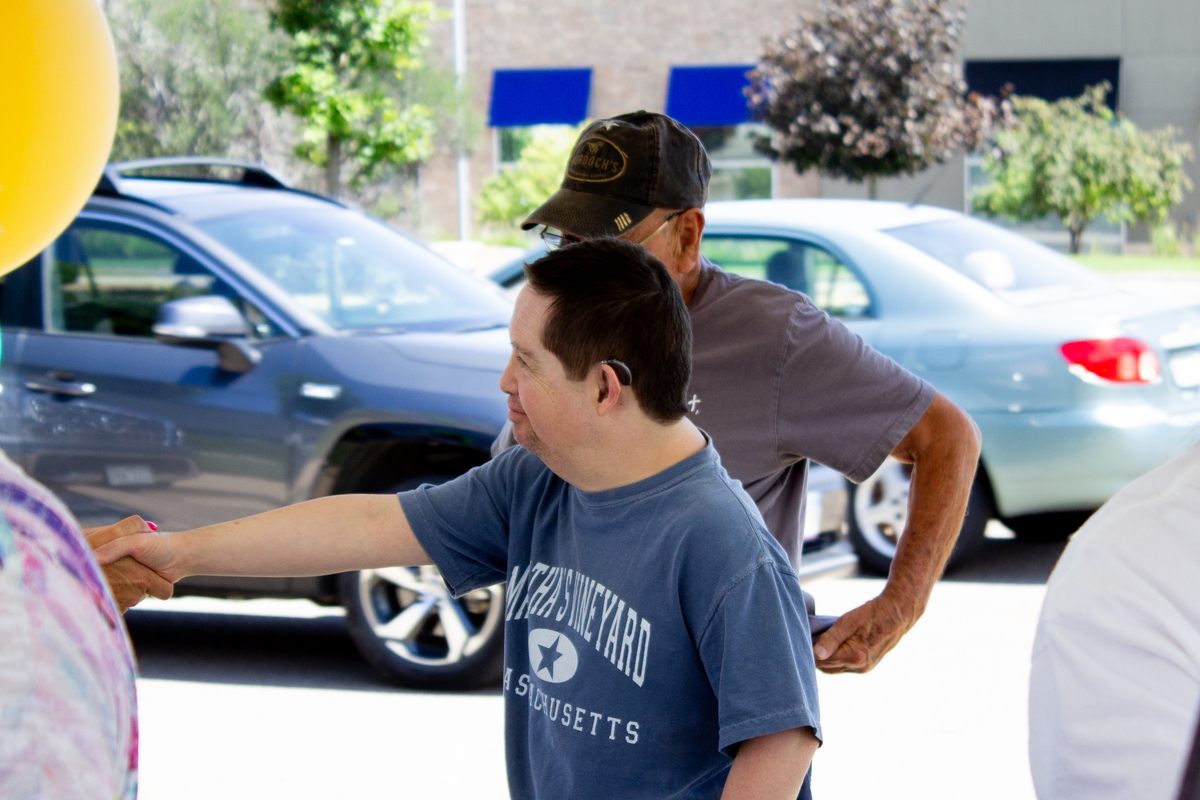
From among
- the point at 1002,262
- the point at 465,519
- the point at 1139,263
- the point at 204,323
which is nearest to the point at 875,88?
the point at 1139,263

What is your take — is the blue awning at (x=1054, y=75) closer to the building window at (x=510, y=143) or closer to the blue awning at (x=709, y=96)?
the blue awning at (x=709, y=96)

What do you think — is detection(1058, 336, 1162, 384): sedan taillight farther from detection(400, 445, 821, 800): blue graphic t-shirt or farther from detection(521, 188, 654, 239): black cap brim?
detection(400, 445, 821, 800): blue graphic t-shirt

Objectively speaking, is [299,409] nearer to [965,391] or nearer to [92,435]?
[92,435]

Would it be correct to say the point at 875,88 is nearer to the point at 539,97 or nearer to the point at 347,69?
the point at 347,69

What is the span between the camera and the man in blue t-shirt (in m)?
1.57

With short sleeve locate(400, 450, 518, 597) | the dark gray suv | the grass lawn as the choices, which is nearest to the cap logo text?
short sleeve locate(400, 450, 518, 597)

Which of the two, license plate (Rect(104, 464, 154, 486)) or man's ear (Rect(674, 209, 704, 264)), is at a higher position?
man's ear (Rect(674, 209, 704, 264))

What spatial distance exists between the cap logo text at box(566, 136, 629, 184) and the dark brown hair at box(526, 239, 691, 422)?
24.4 inches

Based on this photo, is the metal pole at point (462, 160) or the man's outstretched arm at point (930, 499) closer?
the man's outstretched arm at point (930, 499)

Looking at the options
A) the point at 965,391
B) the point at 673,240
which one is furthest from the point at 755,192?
the point at 673,240

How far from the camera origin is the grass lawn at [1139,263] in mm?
20844

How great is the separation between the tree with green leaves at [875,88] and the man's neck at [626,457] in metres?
19.0

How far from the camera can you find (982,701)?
473 centimetres

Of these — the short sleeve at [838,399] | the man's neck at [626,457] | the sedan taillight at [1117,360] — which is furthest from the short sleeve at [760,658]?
the sedan taillight at [1117,360]
